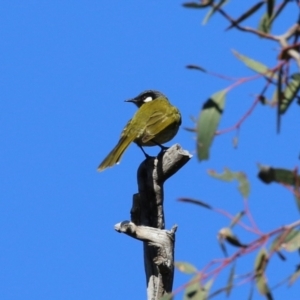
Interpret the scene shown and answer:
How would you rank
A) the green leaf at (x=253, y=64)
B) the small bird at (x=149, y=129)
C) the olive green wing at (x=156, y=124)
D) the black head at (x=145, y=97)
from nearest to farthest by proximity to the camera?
the green leaf at (x=253, y=64)
the small bird at (x=149, y=129)
the olive green wing at (x=156, y=124)
the black head at (x=145, y=97)

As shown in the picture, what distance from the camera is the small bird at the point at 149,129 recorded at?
5.45 m

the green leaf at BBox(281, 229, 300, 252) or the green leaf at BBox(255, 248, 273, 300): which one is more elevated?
the green leaf at BBox(281, 229, 300, 252)

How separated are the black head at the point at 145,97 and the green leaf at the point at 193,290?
5047mm

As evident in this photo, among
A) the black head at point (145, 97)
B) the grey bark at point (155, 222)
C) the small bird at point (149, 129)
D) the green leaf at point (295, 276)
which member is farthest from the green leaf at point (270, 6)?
the black head at point (145, 97)

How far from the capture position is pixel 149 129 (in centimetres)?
573

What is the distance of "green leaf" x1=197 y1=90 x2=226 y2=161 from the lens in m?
1.91

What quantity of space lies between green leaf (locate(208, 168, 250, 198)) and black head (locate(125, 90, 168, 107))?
499cm

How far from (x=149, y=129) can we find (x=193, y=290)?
12.8 ft

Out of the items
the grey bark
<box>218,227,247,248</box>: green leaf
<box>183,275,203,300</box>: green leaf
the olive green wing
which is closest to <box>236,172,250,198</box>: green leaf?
<box>218,227,247,248</box>: green leaf

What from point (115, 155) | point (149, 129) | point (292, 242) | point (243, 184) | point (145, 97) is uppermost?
point (145, 97)

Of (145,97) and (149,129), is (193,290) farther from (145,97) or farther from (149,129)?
(145,97)

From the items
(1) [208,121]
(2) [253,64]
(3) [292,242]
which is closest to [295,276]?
(3) [292,242]

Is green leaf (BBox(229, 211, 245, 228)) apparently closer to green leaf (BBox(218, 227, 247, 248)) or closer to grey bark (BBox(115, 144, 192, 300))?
green leaf (BBox(218, 227, 247, 248))

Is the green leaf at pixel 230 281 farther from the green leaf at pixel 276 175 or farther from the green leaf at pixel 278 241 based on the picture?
the green leaf at pixel 276 175
